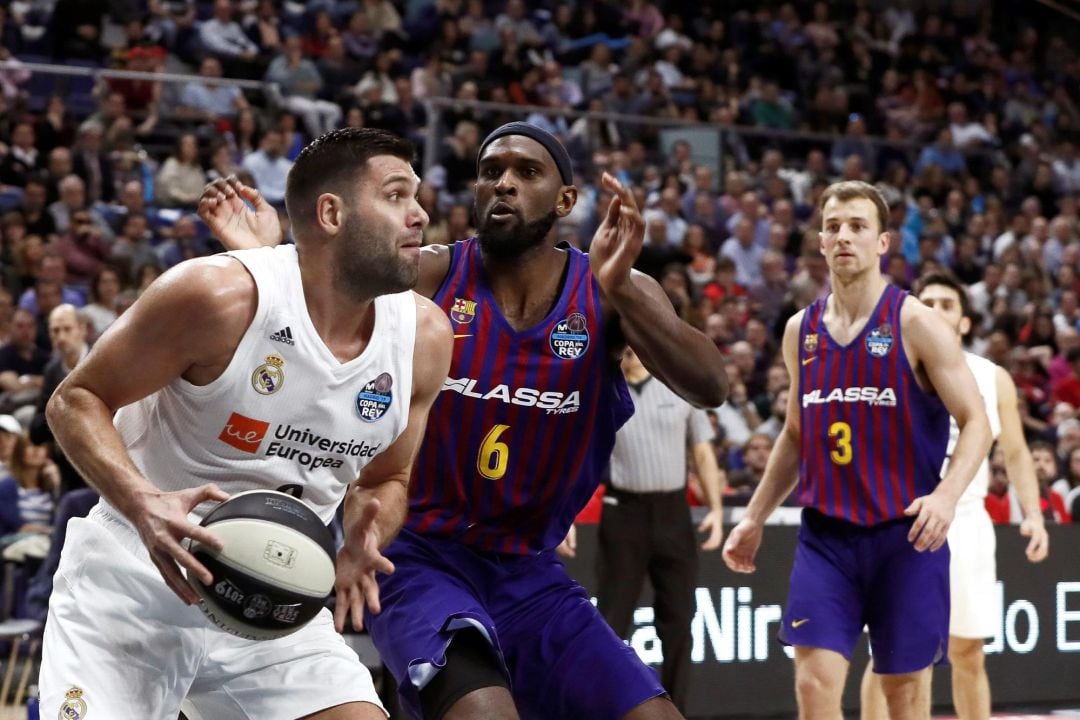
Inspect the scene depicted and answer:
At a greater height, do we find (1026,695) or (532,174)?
(532,174)

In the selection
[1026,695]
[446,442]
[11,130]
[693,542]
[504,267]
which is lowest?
[1026,695]

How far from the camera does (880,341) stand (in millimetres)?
6016

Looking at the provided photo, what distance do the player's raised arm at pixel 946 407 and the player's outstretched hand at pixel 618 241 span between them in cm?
175

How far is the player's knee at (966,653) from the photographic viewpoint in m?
7.35

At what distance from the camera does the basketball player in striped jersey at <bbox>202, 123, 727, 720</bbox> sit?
4203mm

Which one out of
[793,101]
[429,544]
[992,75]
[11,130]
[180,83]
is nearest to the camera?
[429,544]

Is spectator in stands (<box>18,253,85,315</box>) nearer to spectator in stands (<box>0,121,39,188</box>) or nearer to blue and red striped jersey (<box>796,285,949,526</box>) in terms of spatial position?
spectator in stands (<box>0,121,39,188</box>)

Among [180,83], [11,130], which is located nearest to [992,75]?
[180,83]

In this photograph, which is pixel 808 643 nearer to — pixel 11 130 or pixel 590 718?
pixel 590 718

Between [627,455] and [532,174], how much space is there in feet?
13.4

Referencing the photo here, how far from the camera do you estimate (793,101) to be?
19.4 meters

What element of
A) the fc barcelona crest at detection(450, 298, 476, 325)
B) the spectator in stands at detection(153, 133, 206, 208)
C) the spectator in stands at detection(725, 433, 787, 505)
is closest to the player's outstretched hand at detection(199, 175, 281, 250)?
the fc barcelona crest at detection(450, 298, 476, 325)

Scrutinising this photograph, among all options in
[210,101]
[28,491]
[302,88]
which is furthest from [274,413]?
[302,88]

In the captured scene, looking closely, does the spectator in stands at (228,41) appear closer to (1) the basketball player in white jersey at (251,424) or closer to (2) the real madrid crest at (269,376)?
(1) the basketball player in white jersey at (251,424)
